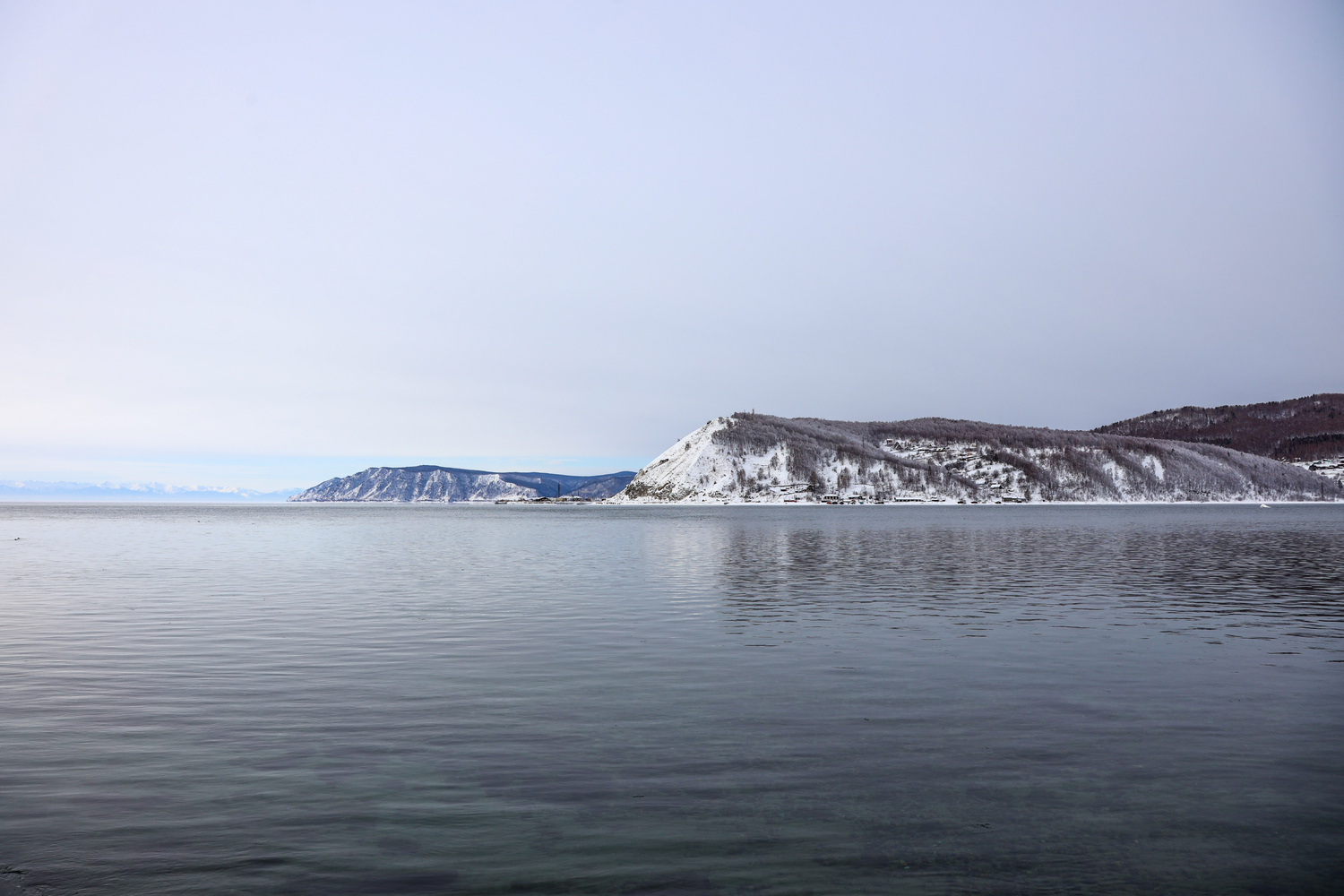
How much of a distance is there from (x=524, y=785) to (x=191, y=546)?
275 ft

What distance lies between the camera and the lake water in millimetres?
10898

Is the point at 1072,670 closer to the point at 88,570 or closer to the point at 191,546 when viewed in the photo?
the point at 88,570

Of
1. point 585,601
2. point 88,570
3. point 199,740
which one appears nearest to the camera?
point 199,740

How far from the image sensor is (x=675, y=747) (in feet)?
52.8

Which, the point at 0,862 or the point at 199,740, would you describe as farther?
the point at 199,740

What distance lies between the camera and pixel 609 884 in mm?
10336

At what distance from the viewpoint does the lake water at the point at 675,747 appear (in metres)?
10.9

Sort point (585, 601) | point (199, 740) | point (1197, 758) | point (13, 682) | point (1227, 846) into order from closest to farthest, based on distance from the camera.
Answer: point (1227, 846)
point (1197, 758)
point (199, 740)
point (13, 682)
point (585, 601)

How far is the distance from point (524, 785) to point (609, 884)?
3.80 metres

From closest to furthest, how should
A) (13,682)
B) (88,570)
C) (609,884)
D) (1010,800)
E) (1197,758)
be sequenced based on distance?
(609,884), (1010,800), (1197,758), (13,682), (88,570)

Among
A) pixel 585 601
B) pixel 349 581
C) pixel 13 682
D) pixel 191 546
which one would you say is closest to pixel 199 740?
pixel 13 682

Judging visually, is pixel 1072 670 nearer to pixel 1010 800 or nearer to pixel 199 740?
pixel 1010 800

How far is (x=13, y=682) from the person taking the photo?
2245 cm

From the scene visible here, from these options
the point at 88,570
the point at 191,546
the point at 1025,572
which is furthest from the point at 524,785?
the point at 191,546
